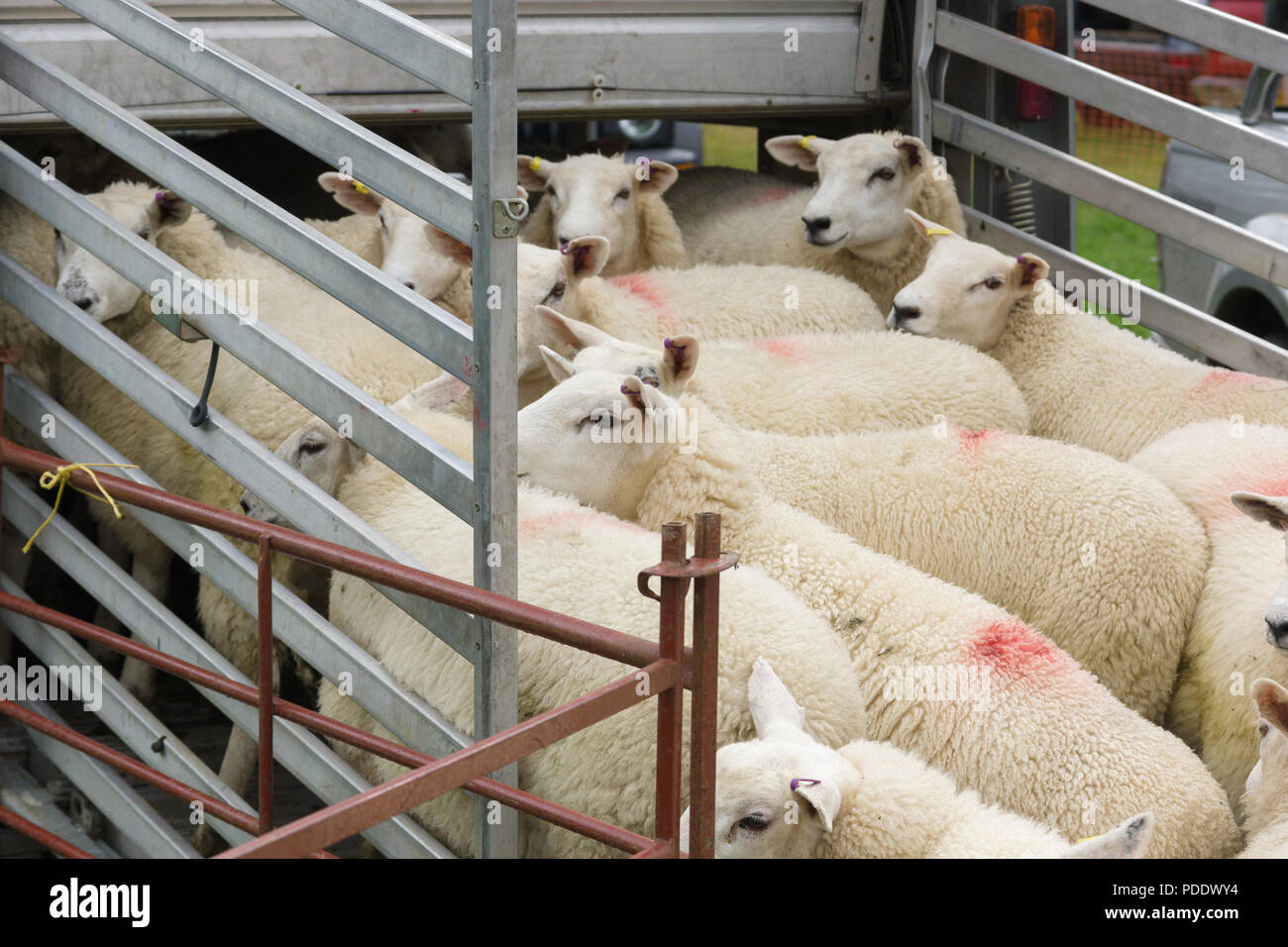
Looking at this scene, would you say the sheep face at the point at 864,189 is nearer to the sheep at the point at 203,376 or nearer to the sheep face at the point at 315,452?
the sheep at the point at 203,376

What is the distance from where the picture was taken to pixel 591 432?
349cm

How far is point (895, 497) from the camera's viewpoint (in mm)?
3887

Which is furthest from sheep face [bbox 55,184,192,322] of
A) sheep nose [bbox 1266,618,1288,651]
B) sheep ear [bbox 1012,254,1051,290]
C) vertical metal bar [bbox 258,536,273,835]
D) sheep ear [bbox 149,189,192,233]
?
sheep nose [bbox 1266,618,1288,651]

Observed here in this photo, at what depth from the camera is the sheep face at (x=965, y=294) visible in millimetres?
4941

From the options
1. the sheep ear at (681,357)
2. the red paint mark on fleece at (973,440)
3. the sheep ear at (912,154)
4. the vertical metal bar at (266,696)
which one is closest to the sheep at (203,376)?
the sheep ear at (681,357)

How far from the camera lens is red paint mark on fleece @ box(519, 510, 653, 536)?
3.26 metres

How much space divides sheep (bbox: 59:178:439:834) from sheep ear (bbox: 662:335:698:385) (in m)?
0.83

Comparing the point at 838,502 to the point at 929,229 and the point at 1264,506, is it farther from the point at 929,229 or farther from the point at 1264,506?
the point at 929,229

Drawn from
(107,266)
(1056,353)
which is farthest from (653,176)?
(107,266)

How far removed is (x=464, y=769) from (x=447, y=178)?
1.13 meters

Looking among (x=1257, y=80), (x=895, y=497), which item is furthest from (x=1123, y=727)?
(x=1257, y=80)

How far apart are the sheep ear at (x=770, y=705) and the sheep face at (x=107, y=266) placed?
2332 millimetres

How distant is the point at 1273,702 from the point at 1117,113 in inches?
107
